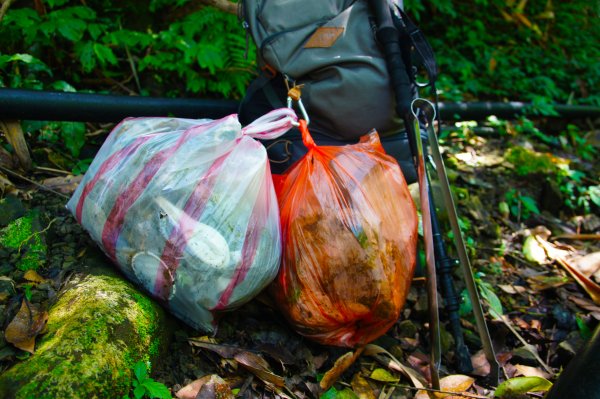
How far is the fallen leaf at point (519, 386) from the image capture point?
1.49m

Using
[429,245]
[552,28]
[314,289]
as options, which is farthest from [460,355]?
[552,28]

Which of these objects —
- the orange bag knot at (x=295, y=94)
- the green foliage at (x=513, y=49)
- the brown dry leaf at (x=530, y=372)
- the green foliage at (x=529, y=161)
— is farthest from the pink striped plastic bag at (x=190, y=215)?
the green foliage at (x=513, y=49)

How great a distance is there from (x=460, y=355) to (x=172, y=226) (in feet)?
3.40

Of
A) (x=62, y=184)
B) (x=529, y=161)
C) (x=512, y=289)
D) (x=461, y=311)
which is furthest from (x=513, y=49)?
(x=62, y=184)

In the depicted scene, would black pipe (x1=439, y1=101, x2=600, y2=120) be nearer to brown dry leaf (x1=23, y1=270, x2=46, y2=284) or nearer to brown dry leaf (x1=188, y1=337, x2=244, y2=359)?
brown dry leaf (x1=188, y1=337, x2=244, y2=359)

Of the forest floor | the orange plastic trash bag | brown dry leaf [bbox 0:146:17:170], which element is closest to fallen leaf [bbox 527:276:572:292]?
the forest floor

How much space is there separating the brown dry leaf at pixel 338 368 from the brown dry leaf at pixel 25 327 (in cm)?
75

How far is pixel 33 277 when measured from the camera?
1351mm

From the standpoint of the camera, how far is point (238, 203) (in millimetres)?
1312

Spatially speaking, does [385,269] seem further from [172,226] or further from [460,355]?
[172,226]

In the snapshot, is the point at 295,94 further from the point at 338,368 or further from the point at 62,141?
the point at 62,141

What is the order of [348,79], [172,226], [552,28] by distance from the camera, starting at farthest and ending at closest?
1. [552,28]
2. [348,79]
3. [172,226]

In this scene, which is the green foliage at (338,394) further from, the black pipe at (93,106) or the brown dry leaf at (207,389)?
the black pipe at (93,106)

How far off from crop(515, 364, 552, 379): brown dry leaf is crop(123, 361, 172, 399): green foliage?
1170mm
